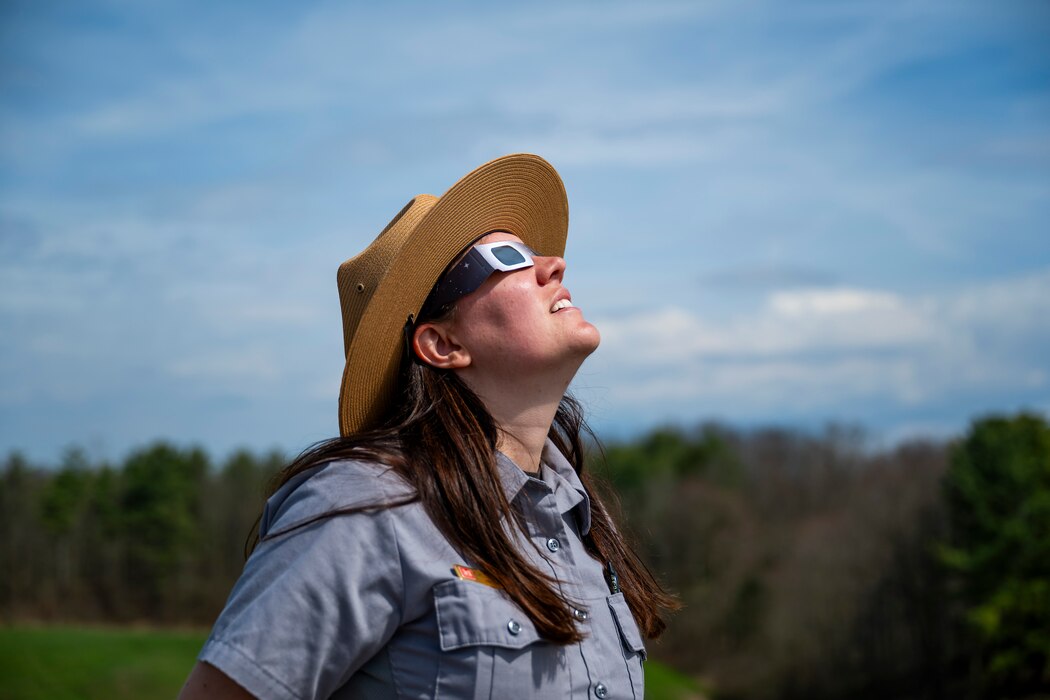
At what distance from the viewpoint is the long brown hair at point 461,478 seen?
247cm

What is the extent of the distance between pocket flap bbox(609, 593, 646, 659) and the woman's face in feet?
2.06

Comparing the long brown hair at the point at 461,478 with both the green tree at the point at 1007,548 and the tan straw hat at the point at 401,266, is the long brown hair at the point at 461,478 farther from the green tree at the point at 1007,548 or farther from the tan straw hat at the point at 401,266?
the green tree at the point at 1007,548

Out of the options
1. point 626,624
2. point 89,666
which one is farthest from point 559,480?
point 89,666

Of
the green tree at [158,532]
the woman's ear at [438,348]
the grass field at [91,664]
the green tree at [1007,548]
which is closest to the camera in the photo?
the woman's ear at [438,348]

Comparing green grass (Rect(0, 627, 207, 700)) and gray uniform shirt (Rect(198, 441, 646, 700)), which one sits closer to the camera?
gray uniform shirt (Rect(198, 441, 646, 700))

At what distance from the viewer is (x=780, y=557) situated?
181ft

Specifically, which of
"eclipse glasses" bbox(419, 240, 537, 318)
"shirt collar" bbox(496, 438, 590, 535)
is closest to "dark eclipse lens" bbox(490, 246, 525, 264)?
"eclipse glasses" bbox(419, 240, 537, 318)

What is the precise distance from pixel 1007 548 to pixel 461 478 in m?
39.5

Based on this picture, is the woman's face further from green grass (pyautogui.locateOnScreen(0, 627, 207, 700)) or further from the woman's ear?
green grass (pyautogui.locateOnScreen(0, 627, 207, 700))

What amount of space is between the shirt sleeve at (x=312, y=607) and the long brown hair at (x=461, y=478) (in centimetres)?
5

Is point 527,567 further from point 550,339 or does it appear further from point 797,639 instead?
point 797,639

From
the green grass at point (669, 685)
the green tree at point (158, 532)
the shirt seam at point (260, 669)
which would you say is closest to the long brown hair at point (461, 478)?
the shirt seam at point (260, 669)

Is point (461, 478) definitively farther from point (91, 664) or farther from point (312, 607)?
point (91, 664)

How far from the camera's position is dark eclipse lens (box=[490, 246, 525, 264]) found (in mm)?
2906
